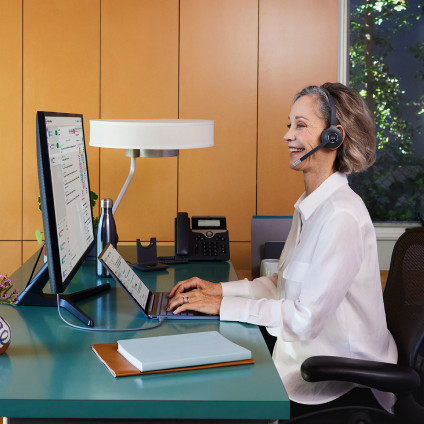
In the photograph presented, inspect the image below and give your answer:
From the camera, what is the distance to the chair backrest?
1839 mm

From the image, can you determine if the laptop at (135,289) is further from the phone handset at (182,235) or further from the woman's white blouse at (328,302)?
the phone handset at (182,235)

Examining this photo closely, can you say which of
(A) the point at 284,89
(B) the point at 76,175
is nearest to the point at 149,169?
(A) the point at 284,89

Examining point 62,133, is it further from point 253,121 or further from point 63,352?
point 253,121

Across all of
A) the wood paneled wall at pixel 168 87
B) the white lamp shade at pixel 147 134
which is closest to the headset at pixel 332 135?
the white lamp shade at pixel 147 134

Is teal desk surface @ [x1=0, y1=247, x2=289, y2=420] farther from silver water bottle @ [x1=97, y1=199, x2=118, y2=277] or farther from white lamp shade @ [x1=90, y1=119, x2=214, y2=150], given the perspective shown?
white lamp shade @ [x1=90, y1=119, x2=214, y2=150]

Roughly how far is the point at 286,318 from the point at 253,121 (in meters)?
2.62

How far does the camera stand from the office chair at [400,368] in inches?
67.3

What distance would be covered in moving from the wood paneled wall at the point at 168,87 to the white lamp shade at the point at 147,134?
60.4 inches

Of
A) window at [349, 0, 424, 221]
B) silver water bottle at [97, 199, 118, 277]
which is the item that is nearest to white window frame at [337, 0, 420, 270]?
window at [349, 0, 424, 221]

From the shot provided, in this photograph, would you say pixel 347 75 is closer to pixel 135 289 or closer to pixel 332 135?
pixel 332 135

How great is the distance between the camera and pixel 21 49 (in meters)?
4.16

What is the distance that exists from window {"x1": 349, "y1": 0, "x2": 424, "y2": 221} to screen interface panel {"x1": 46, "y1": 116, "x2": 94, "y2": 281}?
9.12 feet

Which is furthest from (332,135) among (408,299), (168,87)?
(168,87)

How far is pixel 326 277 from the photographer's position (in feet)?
5.83
